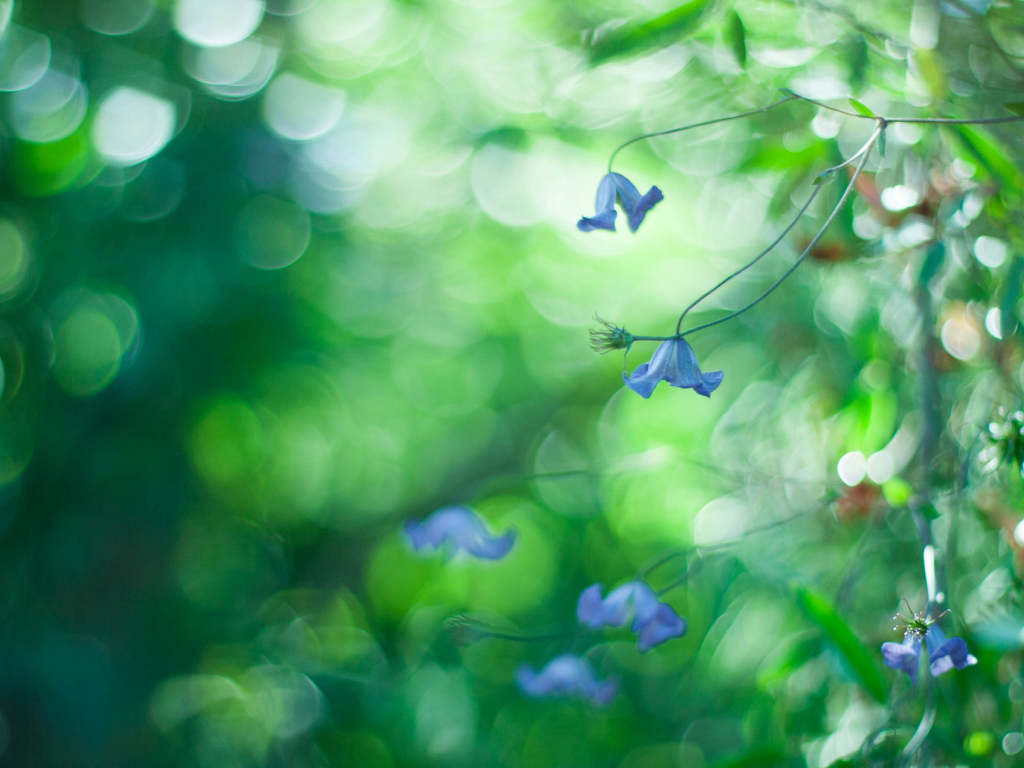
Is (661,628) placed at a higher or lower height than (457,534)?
higher

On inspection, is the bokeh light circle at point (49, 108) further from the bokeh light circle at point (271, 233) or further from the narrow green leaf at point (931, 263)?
the narrow green leaf at point (931, 263)

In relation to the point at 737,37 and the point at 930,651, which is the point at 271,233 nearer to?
the point at 737,37

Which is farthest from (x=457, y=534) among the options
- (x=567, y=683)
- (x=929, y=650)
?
(x=929, y=650)

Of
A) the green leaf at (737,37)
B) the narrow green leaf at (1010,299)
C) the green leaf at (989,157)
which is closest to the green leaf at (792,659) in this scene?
the narrow green leaf at (1010,299)

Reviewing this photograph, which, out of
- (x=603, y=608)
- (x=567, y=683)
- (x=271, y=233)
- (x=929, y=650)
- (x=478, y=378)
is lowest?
(x=478, y=378)

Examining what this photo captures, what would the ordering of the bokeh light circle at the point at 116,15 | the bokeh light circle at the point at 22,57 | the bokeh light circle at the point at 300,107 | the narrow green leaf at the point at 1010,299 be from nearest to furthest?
the narrow green leaf at the point at 1010,299 < the bokeh light circle at the point at 22,57 < the bokeh light circle at the point at 116,15 < the bokeh light circle at the point at 300,107

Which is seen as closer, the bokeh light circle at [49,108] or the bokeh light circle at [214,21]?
the bokeh light circle at [49,108]

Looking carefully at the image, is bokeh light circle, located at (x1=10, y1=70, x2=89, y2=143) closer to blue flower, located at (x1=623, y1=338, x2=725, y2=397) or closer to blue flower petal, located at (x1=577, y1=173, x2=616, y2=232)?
blue flower petal, located at (x1=577, y1=173, x2=616, y2=232)
